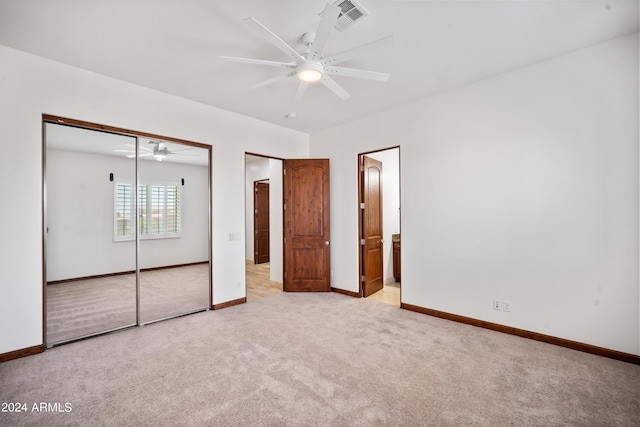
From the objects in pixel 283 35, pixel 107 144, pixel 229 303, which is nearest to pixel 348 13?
pixel 283 35

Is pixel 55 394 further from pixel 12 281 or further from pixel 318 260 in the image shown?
pixel 318 260

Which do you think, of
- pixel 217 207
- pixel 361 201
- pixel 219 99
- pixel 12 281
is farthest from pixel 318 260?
pixel 12 281

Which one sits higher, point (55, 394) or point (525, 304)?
point (525, 304)

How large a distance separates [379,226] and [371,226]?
1.20 feet

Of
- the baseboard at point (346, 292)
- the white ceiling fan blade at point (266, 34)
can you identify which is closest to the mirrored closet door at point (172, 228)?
the baseboard at point (346, 292)

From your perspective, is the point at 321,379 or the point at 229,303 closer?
the point at 321,379

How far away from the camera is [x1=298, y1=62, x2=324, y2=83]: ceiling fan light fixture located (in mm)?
2572

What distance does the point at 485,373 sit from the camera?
8.31ft

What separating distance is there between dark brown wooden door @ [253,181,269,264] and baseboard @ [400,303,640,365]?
5108mm

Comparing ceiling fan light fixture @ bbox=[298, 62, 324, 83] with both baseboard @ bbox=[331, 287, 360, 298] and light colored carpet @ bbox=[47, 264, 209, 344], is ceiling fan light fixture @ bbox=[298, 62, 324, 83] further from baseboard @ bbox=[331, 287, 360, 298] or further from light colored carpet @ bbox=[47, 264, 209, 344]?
baseboard @ bbox=[331, 287, 360, 298]

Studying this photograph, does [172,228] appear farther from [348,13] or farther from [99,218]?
[348,13]

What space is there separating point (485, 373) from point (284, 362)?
178 centimetres

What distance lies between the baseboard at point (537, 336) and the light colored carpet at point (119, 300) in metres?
3.22

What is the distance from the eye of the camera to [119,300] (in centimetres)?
368
